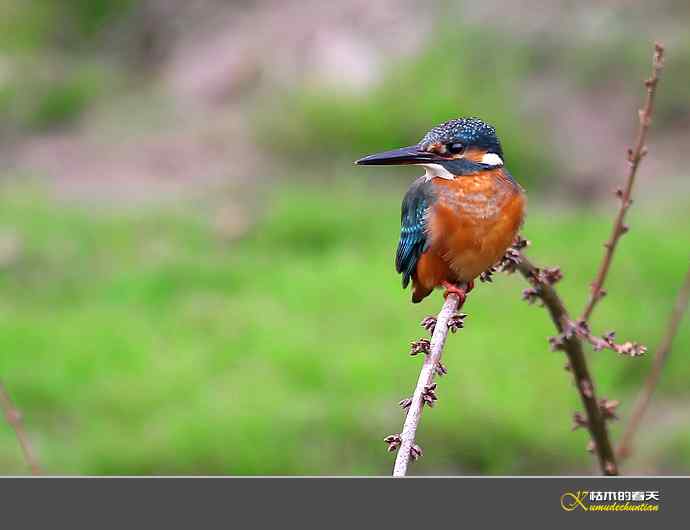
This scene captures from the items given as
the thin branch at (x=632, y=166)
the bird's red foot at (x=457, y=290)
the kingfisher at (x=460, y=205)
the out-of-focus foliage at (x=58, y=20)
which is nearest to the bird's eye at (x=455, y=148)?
the kingfisher at (x=460, y=205)

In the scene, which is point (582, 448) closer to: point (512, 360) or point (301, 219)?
point (512, 360)

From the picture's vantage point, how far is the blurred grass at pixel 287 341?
452 cm

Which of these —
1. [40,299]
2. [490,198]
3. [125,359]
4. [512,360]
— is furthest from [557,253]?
[490,198]

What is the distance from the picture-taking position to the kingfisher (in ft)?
7.69

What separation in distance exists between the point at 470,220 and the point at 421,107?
14.5ft

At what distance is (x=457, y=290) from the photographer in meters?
2.40

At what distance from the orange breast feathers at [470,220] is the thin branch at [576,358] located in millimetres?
132

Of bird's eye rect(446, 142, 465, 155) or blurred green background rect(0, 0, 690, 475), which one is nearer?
bird's eye rect(446, 142, 465, 155)

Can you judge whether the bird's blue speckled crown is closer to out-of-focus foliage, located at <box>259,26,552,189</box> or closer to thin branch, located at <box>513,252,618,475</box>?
thin branch, located at <box>513,252,618,475</box>

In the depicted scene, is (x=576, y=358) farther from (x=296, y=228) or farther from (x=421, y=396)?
(x=296, y=228)

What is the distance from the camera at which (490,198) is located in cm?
238

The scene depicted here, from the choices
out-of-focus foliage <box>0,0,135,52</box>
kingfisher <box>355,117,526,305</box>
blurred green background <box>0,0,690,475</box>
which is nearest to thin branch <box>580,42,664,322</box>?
kingfisher <box>355,117,526,305</box>

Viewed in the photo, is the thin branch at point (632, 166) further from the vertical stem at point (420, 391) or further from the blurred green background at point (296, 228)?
the blurred green background at point (296, 228)

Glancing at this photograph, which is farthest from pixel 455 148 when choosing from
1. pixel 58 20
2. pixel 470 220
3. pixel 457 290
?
pixel 58 20
